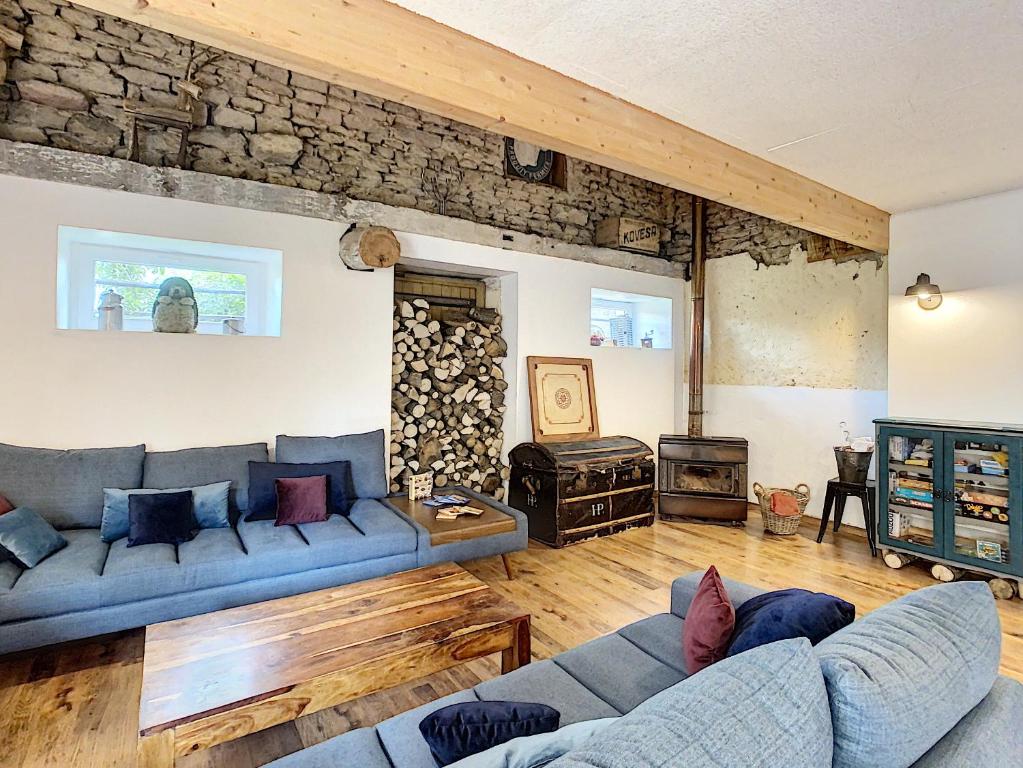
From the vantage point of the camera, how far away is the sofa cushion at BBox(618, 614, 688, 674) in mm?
1767

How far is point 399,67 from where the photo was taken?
1899 millimetres

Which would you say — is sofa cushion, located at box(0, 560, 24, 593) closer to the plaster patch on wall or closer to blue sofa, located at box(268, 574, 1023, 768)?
blue sofa, located at box(268, 574, 1023, 768)

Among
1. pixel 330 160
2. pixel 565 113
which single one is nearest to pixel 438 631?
pixel 565 113

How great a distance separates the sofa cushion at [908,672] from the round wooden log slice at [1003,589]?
2.79m

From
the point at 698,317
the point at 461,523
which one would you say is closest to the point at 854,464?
the point at 698,317

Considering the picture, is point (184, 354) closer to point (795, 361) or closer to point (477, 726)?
point (477, 726)

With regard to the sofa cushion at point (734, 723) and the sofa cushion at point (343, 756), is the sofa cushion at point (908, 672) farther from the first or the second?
the sofa cushion at point (343, 756)

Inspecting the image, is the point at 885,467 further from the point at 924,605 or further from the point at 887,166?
the point at 924,605

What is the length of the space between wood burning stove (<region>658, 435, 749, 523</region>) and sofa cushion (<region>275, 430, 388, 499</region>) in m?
2.53

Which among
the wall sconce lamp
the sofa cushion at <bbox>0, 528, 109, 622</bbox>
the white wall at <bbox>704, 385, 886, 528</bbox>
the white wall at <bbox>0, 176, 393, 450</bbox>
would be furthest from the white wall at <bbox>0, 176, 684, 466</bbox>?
the wall sconce lamp

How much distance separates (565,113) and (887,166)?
2110 millimetres

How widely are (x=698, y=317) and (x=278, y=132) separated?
4.08 meters

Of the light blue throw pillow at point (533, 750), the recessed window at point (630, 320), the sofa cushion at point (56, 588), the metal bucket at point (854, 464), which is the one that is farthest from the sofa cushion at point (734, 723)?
the recessed window at point (630, 320)

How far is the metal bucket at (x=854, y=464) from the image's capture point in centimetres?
412
